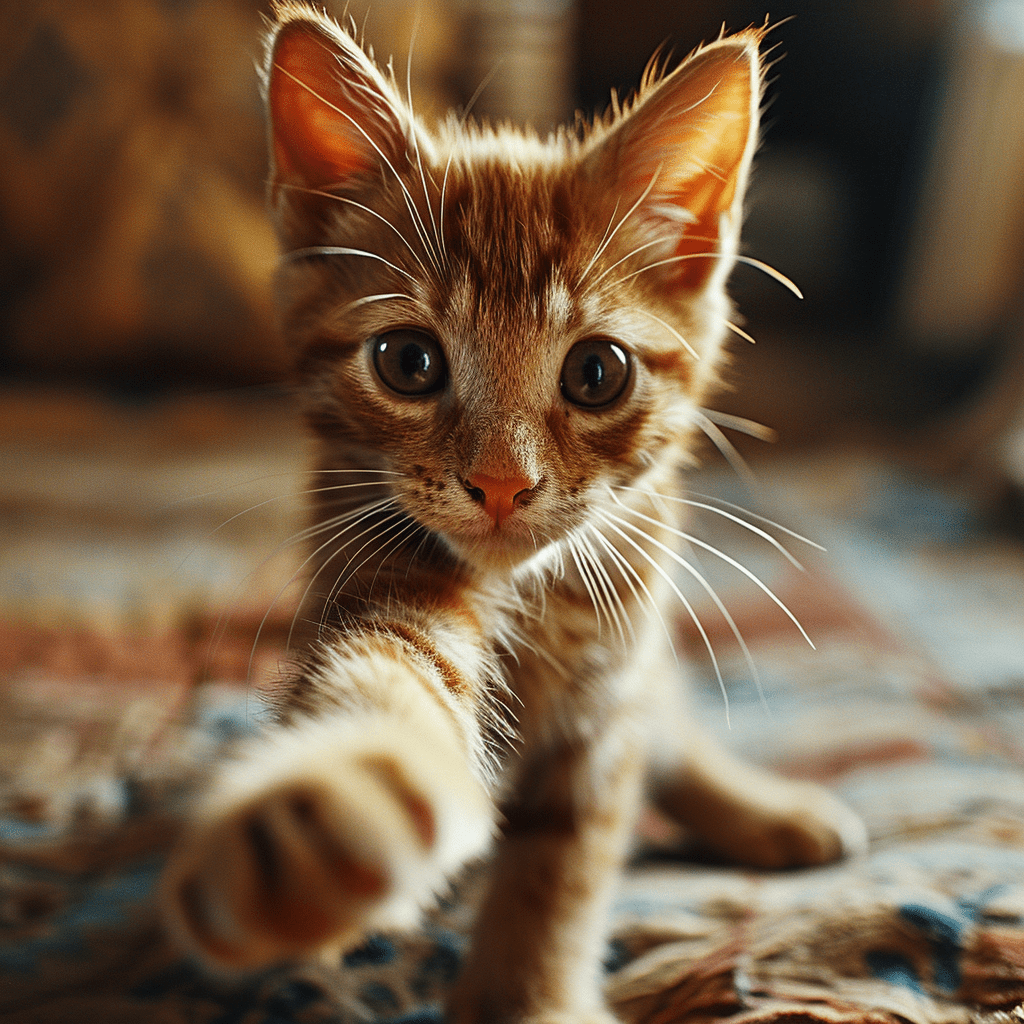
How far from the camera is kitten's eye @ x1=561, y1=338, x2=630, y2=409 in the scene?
26.4 inches

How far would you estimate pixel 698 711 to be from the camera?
1204 millimetres

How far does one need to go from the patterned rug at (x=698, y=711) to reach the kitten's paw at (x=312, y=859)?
30 centimetres


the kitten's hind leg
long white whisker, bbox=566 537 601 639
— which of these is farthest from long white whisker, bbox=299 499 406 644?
the kitten's hind leg

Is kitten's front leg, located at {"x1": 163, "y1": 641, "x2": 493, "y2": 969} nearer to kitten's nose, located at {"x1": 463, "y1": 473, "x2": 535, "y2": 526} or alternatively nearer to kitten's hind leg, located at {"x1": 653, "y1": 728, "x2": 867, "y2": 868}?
kitten's nose, located at {"x1": 463, "y1": 473, "x2": 535, "y2": 526}

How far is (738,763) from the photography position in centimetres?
105

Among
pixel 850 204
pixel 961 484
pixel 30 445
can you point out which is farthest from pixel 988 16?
pixel 30 445

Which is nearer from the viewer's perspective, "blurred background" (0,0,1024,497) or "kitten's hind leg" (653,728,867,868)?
"kitten's hind leg" (653,728,867,868)

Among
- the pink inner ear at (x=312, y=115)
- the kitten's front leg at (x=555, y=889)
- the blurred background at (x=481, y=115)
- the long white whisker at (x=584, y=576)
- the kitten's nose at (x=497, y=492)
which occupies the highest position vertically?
the blurred background at (x=481, y=115)

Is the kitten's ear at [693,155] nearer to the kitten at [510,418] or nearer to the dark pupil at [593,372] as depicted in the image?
the kitten at [510,418]

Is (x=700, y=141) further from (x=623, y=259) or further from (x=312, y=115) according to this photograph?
(x=312, y=115)

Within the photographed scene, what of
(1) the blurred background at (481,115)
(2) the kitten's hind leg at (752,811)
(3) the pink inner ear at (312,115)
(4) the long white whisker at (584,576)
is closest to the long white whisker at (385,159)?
(3) the pink inner ear at (312,115)

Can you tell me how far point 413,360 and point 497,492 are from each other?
0.13 metres

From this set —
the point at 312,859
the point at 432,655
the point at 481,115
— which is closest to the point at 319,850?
the point at 312,859

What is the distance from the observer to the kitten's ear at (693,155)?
0.66 metres
